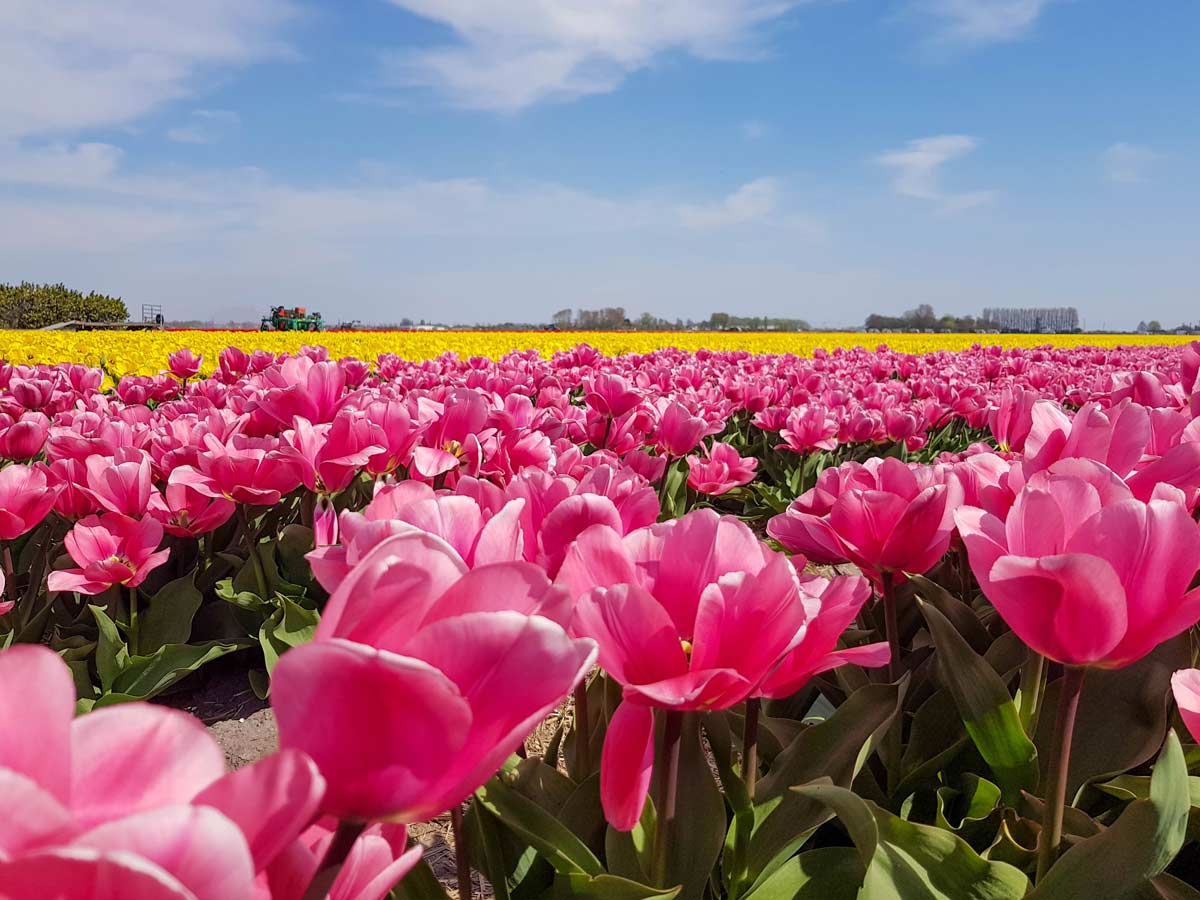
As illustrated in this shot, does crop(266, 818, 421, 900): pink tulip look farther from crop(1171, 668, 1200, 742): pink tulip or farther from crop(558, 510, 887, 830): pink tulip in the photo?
crop(1171, 668, 1200, 742): pink tulip

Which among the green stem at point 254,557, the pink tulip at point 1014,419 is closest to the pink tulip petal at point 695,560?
the pink tulip at point 1014,419

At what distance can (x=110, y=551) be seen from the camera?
92.5 inches

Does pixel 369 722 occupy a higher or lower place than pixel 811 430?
higher

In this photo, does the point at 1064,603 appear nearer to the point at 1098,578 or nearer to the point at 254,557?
the point at 1098,578

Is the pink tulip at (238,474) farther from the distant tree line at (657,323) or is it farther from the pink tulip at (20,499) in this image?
the distant tree line at (657,323)

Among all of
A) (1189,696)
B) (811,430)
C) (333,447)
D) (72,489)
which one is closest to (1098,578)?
(1189,696)

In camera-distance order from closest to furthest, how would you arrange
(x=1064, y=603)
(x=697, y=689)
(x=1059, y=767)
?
(x=697, y=689), (x=1064, y=603), (x=1059, y=767)

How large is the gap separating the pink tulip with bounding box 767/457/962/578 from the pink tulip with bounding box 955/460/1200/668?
0.32m

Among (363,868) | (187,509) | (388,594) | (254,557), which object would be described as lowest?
(254,557)

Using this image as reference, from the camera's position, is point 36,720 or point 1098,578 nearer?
point 36,720

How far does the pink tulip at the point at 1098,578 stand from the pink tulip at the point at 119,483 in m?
2.21

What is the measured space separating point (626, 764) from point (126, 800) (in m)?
0.49

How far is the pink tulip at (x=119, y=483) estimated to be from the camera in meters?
2.29

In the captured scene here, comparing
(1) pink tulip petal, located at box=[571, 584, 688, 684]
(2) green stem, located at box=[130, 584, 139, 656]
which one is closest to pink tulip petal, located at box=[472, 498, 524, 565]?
(1) pink tulip petal, located at box=[571, 584, 688, 684]
